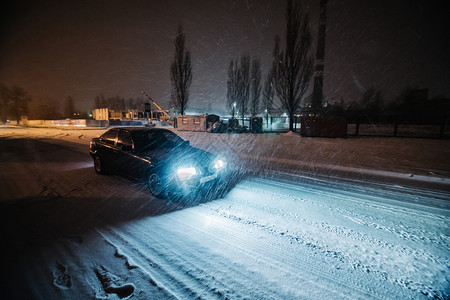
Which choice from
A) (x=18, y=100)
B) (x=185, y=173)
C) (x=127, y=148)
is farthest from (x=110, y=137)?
(x=18, y=100)

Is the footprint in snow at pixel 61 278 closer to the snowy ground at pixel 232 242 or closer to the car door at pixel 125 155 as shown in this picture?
the snowy ground at pixel 232 242

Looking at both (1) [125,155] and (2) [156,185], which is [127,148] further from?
(2) [156,185]

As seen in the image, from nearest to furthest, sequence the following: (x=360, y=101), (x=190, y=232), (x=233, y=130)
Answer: (x=190, y=232) → (x=233, y=130) → (x=360, y=101)

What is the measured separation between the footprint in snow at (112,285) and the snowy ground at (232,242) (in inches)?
0.4

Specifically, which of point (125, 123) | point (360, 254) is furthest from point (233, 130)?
point (360, 254)

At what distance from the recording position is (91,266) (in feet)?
7.25

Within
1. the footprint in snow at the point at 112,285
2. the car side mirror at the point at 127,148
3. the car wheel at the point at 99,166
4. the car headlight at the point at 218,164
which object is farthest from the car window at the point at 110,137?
the footprint in snow at the point at 112,285

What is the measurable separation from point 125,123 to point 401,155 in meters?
32.3

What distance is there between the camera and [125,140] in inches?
196

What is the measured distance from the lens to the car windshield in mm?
4743

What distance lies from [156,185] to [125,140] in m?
1.76

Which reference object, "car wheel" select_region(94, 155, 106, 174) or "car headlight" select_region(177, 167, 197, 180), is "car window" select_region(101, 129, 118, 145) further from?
"car headlight" select_region(177, 167, 197, 180)

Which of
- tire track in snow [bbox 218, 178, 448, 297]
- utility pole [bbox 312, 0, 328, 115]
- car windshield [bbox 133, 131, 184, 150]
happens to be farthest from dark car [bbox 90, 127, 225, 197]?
utility pole [bbox 312, 0, 328, 115]

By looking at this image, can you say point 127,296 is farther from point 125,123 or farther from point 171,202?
point 125,123
